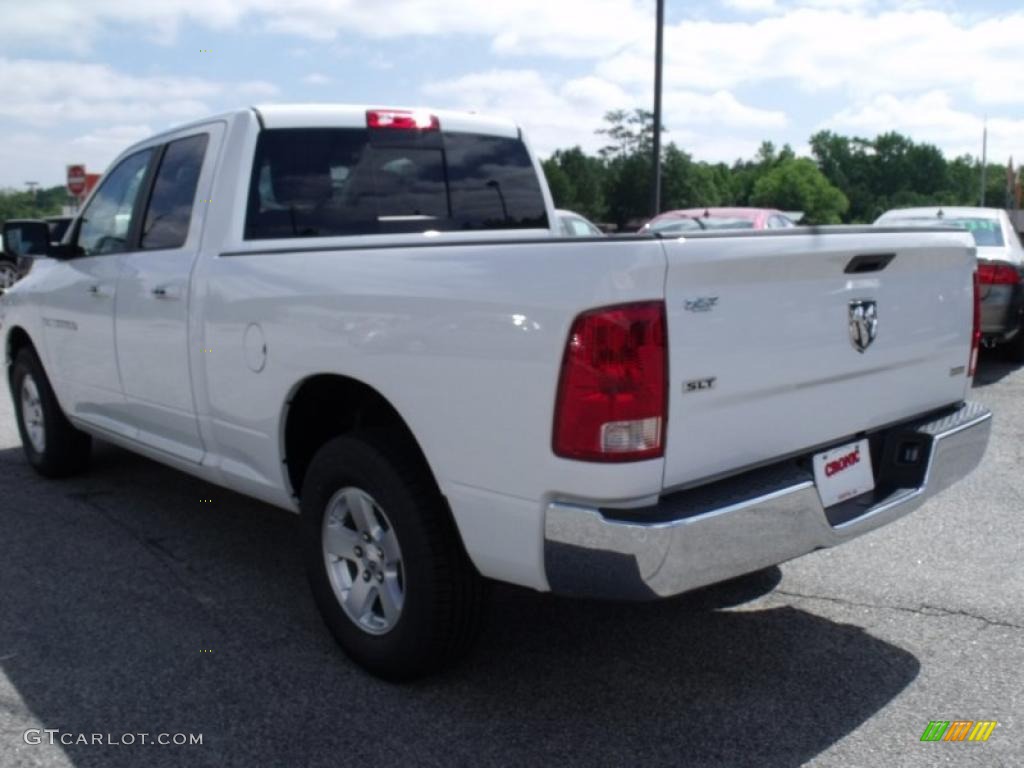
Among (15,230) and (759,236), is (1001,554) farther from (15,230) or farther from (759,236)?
(15,230)

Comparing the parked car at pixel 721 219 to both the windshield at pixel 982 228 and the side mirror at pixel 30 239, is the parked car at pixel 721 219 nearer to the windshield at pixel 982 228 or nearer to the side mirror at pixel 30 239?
the windshield at pixel 982 228

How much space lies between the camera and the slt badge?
3.21 metres

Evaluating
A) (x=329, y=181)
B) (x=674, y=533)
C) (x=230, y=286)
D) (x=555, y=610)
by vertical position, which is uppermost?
(x=329, y=181)

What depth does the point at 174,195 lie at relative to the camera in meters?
4.64

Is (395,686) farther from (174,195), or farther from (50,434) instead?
(50,434)

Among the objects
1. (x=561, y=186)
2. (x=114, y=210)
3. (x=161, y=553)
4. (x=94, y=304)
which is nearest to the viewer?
(x=161, y=553)

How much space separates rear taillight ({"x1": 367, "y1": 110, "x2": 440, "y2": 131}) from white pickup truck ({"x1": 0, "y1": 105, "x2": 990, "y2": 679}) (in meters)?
0.02

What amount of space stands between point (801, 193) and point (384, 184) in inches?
5161

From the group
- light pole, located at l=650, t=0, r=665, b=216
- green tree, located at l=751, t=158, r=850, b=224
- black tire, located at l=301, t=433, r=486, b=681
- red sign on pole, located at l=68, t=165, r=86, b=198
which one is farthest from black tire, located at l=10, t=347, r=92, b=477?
green tree, located at l=751, t=158, r=850, b=224

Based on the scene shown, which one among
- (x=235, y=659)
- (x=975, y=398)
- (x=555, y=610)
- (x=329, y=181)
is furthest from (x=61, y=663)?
(x=975, y=398)

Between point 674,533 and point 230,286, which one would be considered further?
point 230,286

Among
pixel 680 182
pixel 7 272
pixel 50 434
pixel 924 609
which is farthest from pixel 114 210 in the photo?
pixel 680 182

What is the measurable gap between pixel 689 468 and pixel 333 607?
1.45m

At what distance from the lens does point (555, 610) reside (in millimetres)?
4082
